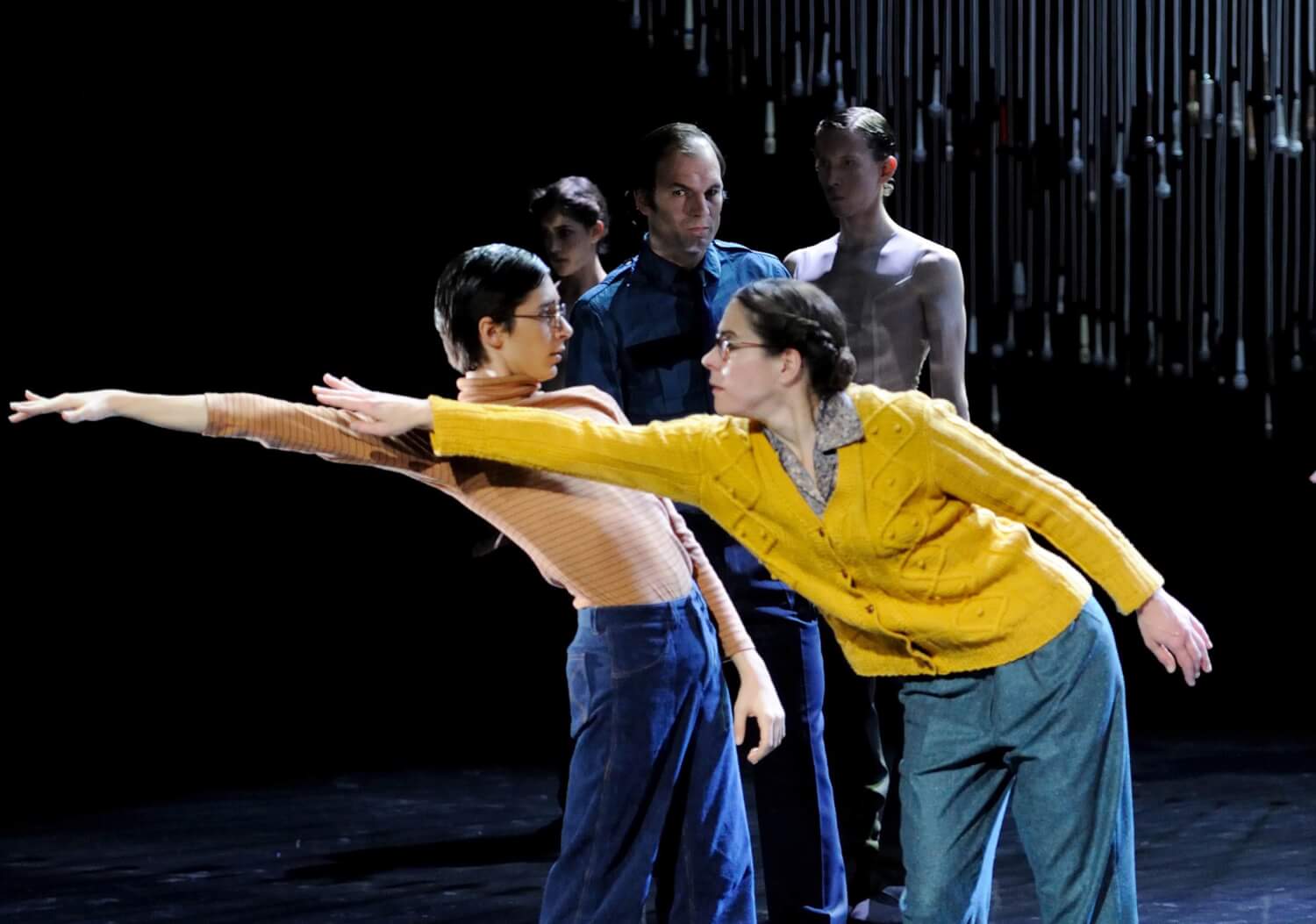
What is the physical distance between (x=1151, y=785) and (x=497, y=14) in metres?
2.86

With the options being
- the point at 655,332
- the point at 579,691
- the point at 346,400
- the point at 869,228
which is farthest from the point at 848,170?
the point at 346,400

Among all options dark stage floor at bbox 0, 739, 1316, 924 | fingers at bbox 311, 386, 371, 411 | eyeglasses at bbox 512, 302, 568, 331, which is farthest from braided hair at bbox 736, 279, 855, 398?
dark stage floor at bbox 0, 739, 1316, 924

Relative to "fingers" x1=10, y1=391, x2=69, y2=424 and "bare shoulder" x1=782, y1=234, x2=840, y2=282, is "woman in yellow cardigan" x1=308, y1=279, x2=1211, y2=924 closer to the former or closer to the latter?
"fingers" x1=10, y1=391, x2=69, y2=424

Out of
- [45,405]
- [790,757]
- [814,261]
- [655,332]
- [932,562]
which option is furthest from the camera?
[814,261]

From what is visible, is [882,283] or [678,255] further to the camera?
[882,283]

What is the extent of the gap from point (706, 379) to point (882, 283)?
1.61 feet

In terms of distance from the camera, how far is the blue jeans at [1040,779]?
7.28 ft

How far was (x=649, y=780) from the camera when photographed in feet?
7.55

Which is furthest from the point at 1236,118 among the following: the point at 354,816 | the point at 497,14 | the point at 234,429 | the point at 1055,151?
the point at 234,429

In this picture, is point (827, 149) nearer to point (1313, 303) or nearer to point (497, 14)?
point (497, 14)

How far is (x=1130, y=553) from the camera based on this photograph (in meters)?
2.14

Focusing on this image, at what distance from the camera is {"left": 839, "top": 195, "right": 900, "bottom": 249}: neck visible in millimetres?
3424

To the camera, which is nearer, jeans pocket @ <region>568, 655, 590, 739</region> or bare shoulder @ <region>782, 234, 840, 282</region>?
jeans pocket @ <region>568, 655, 590, 739</region>

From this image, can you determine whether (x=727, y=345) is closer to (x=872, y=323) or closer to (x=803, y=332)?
(x=803, y=332)
